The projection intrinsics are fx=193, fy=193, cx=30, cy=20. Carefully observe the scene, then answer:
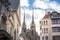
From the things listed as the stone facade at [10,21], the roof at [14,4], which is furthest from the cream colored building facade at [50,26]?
the roof at [14,4]

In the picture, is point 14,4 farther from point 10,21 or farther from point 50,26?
point 50,26

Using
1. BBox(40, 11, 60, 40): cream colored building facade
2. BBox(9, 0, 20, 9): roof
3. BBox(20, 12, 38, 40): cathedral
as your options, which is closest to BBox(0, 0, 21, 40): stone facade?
BBox(9, 0, 20, 9): roof

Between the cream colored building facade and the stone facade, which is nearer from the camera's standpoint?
the stone facade

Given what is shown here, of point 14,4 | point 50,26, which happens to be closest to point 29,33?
point 50,26

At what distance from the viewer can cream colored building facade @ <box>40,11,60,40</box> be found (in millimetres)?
9641

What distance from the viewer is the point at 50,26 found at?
32.0ft

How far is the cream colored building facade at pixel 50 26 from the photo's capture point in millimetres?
9641

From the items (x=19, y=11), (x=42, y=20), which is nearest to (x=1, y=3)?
(x=19, y=11)

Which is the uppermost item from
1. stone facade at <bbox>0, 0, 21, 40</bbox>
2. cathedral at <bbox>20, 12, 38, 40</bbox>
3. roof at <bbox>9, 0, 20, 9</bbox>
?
roof at <bbox>9, 0, 20, 9</bbox>

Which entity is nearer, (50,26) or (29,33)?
(29,33)

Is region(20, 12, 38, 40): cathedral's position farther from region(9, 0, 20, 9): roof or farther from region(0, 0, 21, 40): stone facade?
region(9, 0, 20, 9): roof

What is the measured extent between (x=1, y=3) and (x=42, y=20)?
237 cm

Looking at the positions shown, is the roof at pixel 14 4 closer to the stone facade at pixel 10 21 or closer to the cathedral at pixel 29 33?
the stone facade at pixel 10 21

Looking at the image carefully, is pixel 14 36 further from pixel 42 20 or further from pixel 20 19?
pixel 42 20
